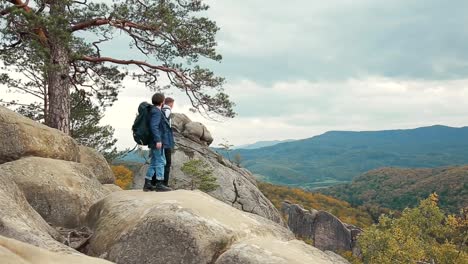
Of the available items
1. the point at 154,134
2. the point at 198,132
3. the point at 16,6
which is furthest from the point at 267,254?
the point at 198,132

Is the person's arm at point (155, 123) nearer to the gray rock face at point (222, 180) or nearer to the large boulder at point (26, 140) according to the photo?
the large boulder at point (26, 140)

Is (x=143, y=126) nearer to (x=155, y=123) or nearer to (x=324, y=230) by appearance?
(x=155, y=123)

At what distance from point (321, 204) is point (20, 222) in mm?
150318

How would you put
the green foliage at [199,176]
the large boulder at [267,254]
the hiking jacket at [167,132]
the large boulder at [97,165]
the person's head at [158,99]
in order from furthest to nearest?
1. the green foliage at [199,176]
2. the large boulder at [97,165]
3. the hiking jacket at [167,132]
4. the person's head at [158,99]
5. the large boulder at [267,254]

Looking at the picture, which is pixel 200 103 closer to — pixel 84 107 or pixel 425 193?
pixel 84 107

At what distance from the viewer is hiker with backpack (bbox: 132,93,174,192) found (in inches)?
418

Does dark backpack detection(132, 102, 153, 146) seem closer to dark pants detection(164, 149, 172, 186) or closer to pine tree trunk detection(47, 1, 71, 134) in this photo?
dark pants detection(164, 149, 172, 186)

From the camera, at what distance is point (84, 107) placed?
29344mm

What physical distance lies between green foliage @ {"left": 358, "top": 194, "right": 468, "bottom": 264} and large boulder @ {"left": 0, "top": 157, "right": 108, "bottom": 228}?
111 feet

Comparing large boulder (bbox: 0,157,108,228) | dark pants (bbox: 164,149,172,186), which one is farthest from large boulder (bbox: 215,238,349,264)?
large boulder (bbox: 0,157,108,228)

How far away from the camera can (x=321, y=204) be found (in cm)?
15125

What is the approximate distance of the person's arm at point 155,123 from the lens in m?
10.6

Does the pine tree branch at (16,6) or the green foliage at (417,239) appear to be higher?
the pine tree branch at (16,6)

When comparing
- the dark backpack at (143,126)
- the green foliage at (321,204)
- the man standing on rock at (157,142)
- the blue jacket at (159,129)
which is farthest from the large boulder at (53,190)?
the green foliage at (321,204)
